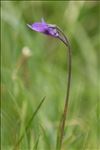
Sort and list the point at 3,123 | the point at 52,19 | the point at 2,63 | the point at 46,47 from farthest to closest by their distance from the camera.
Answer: the point at 52,19, the point at 46,47, the point at 2,63, the point at 3,123

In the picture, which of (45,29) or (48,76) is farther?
(48,76)

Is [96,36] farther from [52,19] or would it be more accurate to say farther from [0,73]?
[0,73]

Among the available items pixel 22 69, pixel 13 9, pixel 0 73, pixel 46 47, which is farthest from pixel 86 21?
pixel 0 73

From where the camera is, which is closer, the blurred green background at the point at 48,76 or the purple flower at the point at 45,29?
the purple flower at the point at 45,29

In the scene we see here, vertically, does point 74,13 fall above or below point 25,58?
above

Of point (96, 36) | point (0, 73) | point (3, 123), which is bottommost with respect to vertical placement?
point (3, 123)

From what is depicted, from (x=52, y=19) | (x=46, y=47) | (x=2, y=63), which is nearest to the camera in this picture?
(x=2, y=63)

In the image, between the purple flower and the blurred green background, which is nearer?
the purple flower

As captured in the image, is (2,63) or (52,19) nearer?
(2,63)
